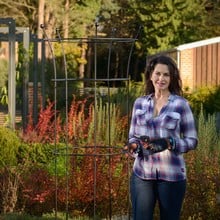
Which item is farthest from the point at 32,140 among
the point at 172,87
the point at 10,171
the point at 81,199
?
the point at 172,87

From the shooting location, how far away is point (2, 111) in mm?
20297

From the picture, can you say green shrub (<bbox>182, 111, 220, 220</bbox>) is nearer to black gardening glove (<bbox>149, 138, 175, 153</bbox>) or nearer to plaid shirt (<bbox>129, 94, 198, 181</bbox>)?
plaid shirt (<bbox>129, 94, 198, 181</bbox>)

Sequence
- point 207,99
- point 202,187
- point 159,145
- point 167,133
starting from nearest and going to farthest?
point 159,145 → point 167,133 → point 202,187 → point 207,99

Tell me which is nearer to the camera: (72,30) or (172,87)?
(172,87)

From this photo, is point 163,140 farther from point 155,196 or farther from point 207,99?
point 207,99

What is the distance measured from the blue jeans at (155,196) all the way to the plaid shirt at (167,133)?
0.15 ft

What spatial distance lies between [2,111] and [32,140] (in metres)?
9.80

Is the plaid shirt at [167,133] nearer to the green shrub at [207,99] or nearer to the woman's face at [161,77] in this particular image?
the woman's face at [161,77]

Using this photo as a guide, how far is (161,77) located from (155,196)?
2.43ft

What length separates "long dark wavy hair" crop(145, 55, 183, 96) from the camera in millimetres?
4387

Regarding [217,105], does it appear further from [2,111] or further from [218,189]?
[218,189]

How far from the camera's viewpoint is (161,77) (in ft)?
14.3

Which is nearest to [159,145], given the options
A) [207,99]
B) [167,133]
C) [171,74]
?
[167,133]

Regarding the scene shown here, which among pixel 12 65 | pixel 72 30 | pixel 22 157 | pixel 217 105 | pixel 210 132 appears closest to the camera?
pixel 210 132
